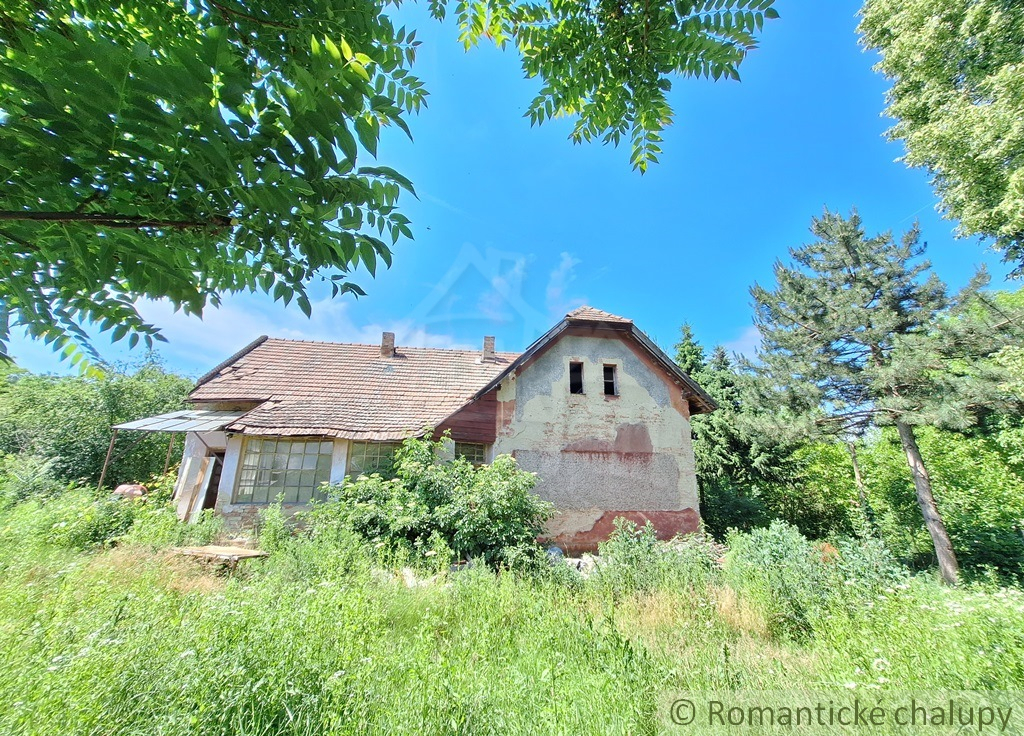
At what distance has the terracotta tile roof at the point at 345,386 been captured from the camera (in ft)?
36.0

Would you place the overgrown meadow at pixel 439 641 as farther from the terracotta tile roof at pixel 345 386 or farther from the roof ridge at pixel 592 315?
the roof ridge at pixel 592 315

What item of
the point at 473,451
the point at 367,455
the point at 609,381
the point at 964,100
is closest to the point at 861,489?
the point at 609,381

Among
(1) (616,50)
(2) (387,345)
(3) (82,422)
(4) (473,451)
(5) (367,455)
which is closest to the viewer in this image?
(1) (616,50)

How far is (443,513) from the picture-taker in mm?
8195

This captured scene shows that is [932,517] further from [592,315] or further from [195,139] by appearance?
[195,139]

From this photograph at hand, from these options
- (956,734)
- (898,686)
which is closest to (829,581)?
(898,686)

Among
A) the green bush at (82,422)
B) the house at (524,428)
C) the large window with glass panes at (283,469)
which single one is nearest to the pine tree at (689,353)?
the house at (524,428)

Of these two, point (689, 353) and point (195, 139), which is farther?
point (689, 353)

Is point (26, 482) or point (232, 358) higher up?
point (232, 358)

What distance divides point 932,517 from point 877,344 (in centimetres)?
521

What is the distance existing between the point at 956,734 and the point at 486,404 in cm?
953

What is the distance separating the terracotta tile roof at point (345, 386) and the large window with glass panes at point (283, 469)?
83cm

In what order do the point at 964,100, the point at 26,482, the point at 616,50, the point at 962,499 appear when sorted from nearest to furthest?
the point at 616,50
the point at 964,100
the point at 26,482
the point at 962,499

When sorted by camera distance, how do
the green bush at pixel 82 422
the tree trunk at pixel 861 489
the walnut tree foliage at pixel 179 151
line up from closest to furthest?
the walnut tree foliage at pixel 179 151, the tree trunk at pixel 861 489, the green bush at pixel 82 422
